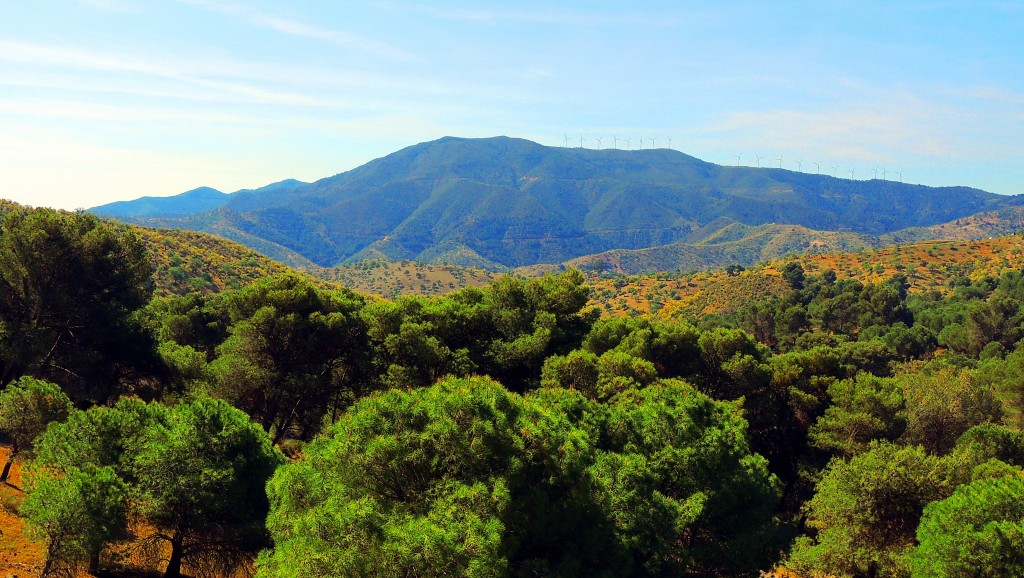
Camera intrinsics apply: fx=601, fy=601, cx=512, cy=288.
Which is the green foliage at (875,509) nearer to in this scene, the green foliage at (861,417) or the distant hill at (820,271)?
the green foliage at (861,417)

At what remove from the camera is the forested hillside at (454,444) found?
44.1ft

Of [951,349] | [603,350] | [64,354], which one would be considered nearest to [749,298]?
[951,349]

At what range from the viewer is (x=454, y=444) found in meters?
13.3

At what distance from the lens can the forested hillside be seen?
13.4 meters

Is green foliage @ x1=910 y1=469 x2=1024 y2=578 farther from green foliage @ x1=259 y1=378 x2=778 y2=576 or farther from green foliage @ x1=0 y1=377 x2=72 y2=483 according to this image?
green foliage @ x1=0 y1=377 x2=72 y2=483

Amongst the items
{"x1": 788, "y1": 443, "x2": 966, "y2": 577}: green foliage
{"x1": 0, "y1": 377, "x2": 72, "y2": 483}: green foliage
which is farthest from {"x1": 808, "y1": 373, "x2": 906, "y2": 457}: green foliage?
{"x1": 0, "y1": 377, "x2": 72, "y2": 483}: green foliage

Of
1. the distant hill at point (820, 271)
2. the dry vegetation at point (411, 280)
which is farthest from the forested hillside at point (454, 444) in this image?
the dry vegetation at point (411, 280)

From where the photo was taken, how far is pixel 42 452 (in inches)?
629

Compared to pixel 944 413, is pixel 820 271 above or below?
above

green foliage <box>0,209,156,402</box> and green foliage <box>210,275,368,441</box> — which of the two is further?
green foliage <box>210,275,368,441</box>

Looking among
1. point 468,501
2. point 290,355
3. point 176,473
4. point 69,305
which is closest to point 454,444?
point 468,501

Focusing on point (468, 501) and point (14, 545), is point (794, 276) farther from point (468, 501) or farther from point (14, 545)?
point (14, 545)

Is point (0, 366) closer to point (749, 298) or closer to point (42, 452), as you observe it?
point (42, 452)

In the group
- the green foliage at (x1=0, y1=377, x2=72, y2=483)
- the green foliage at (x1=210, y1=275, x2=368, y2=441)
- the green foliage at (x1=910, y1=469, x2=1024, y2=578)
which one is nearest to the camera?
the green foliage at (x1=910, y1=469, x2=1024, y2=578)
